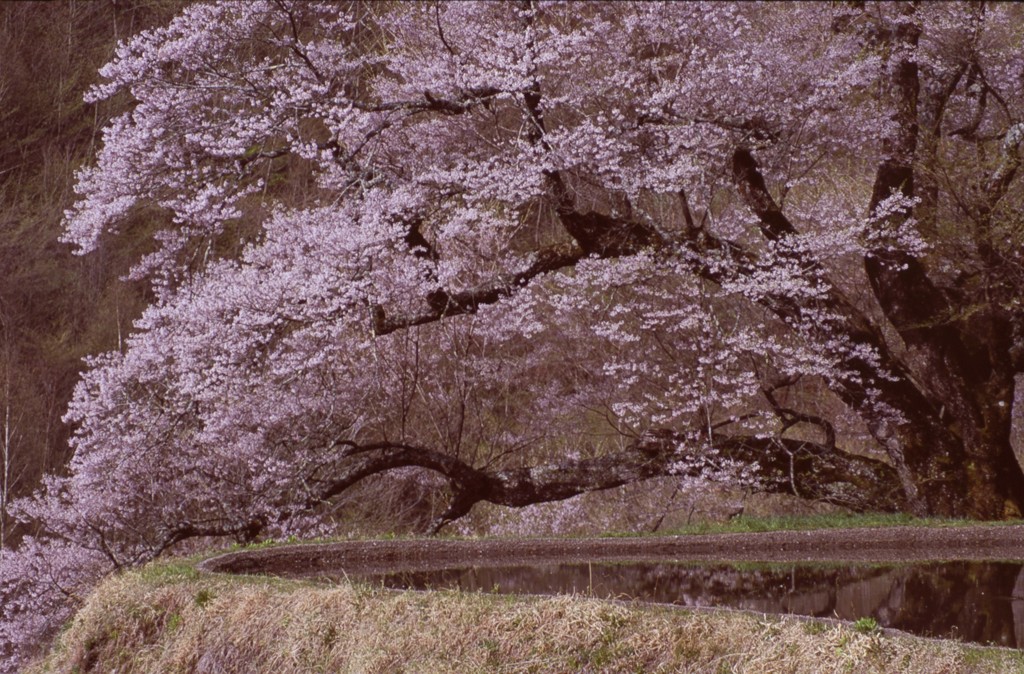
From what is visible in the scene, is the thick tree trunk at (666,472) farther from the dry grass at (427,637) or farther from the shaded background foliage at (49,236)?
the shaded background foliage at (49,236)

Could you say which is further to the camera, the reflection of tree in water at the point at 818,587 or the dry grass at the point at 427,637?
the reflection of tree in water at the point at 818,587

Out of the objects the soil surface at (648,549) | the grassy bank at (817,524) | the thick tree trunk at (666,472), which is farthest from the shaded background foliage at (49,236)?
the grassy bank at (817,524)

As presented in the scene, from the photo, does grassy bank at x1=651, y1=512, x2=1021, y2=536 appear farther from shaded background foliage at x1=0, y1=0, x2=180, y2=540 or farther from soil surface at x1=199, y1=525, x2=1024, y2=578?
shaded background foliage at x1=0, y1=0, x2=180, y2=540

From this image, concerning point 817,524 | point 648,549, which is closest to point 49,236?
point 648,549

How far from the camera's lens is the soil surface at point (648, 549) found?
7.61m

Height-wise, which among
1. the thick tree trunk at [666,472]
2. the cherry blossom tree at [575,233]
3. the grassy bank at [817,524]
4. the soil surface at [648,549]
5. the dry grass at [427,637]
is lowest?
the dry grass at [427,637]

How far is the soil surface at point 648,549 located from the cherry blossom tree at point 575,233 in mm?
2717

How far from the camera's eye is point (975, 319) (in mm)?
10938

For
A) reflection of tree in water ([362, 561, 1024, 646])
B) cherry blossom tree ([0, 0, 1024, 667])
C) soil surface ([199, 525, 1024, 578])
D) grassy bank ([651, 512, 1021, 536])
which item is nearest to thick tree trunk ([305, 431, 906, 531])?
cherry blossom tree ([0, 0, 1024, 667])

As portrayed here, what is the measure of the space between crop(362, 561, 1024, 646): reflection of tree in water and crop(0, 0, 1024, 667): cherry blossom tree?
350 centimetres

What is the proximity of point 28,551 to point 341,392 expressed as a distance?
3421mm

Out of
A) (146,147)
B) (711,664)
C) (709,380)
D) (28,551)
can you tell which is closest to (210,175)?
(146,147)

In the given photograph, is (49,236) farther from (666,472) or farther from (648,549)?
(648,549)

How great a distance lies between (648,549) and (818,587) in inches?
55.5
